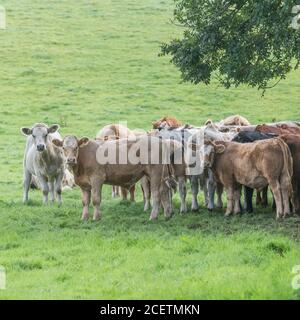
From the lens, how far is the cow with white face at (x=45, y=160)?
19.0m

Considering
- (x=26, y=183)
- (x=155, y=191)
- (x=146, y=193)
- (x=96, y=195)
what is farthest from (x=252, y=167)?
(x=26, y=183)

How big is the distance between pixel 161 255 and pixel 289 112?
25115 mm

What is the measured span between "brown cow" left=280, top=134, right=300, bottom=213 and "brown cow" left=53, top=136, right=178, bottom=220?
260 centimetres

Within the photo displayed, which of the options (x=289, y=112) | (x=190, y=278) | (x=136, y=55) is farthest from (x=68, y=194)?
(x=136, y=55)

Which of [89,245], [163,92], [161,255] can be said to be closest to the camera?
[161,255]

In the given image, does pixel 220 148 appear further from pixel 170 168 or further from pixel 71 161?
pixel 71 161

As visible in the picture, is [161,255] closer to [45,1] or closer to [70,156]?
[70,156]

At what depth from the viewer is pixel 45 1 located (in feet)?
190

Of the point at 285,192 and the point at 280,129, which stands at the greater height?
the point at 280,129

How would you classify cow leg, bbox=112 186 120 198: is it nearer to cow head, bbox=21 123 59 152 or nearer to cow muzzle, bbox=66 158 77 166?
cow head, bbox=21 123 59 152

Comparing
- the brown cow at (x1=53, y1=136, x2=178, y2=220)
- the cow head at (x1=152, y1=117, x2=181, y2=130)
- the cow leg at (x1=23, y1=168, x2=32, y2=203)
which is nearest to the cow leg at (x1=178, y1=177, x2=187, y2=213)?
the brown cow at (x1=53, y1=136, x2=178, y2=220)

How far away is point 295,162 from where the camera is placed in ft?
53.8

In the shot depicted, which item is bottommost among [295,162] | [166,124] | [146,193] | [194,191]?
[146,193]

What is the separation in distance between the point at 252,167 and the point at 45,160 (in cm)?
562
